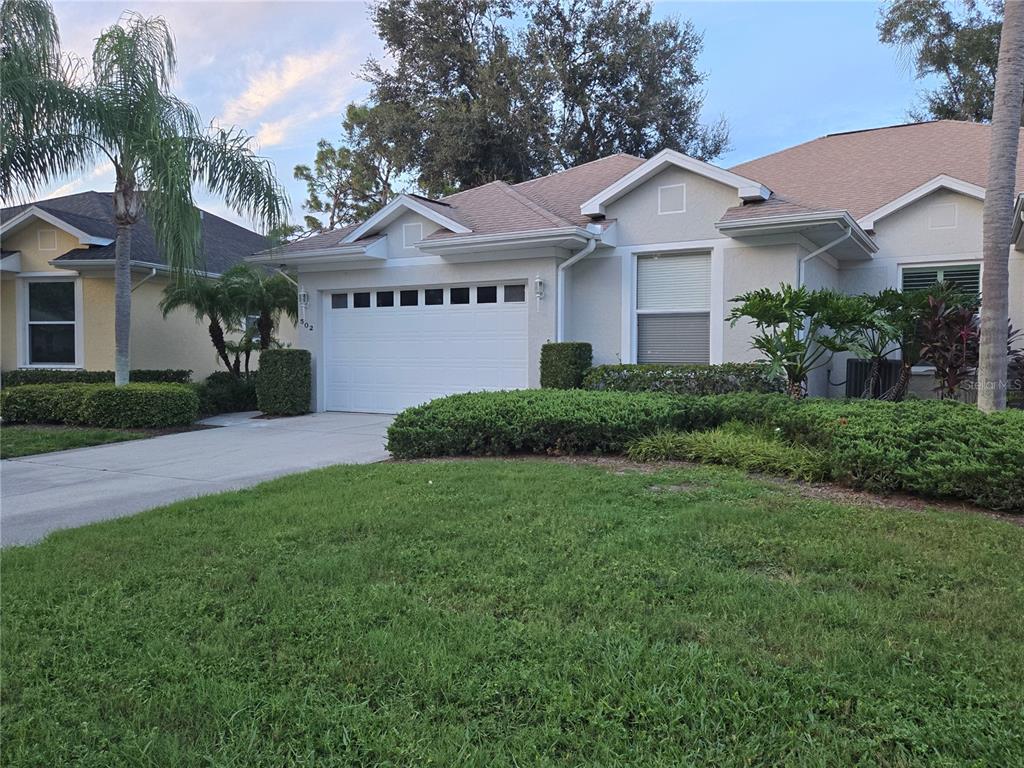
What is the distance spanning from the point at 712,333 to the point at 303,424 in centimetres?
715

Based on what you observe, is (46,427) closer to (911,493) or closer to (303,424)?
(303,424)

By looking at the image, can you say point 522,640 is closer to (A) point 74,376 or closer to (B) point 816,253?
(B) point 816,253

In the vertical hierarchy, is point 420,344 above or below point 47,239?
below

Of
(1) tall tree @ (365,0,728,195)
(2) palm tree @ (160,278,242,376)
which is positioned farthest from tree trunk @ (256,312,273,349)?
(1) tall tree @ (365,0,728,195)

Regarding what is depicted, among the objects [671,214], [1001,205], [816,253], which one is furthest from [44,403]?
[1001,205]

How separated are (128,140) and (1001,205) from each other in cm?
1214

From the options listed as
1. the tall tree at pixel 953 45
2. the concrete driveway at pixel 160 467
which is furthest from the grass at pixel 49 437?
the tall tree at pixel 953 45

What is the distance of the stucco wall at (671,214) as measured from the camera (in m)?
11.1

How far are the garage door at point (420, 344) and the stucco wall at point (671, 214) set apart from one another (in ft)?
6.98

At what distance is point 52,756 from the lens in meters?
2.45

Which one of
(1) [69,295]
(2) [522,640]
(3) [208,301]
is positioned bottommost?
(2) [522,640]

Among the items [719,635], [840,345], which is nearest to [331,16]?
[840,345]

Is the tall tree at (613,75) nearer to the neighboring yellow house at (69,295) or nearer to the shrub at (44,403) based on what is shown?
the neighboring yellow house at (69,295)

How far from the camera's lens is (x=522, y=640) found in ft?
10.5
